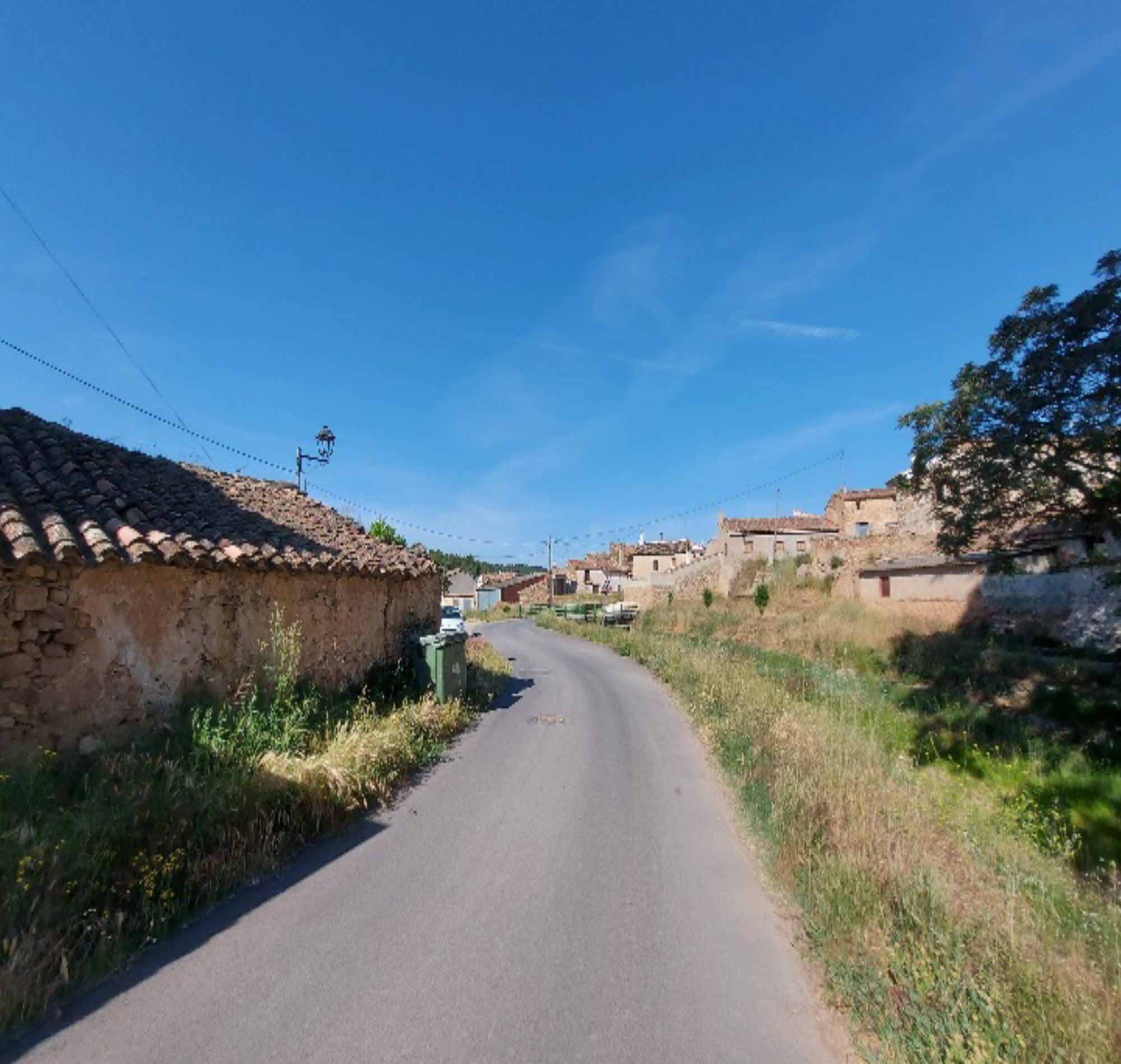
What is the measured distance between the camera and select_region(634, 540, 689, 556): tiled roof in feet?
227

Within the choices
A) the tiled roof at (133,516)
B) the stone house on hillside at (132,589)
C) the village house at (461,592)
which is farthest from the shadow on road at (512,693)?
the village house at (461,592)

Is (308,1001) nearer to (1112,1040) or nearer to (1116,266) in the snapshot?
(1112,1040)

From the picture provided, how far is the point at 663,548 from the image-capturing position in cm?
6981

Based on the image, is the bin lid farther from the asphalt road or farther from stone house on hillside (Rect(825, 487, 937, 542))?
stone house on hillside (Rect(825, 487, 937, 542))

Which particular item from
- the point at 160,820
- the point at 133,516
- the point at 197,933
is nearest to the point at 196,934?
the point at 197,933

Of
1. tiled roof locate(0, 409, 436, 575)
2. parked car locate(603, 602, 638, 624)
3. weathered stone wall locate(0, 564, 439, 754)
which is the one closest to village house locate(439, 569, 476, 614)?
parked car locate(603, 602, 638, 624)

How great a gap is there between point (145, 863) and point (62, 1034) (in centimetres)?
136

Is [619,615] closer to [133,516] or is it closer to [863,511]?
[863,511]

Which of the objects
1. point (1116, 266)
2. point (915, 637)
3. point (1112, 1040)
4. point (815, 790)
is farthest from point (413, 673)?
point (915, 637)

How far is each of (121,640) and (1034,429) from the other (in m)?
16.2

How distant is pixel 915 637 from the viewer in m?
21.6

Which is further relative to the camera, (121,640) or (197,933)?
(121,640)

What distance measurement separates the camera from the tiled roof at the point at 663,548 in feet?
227

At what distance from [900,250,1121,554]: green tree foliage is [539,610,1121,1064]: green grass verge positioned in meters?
7.49
